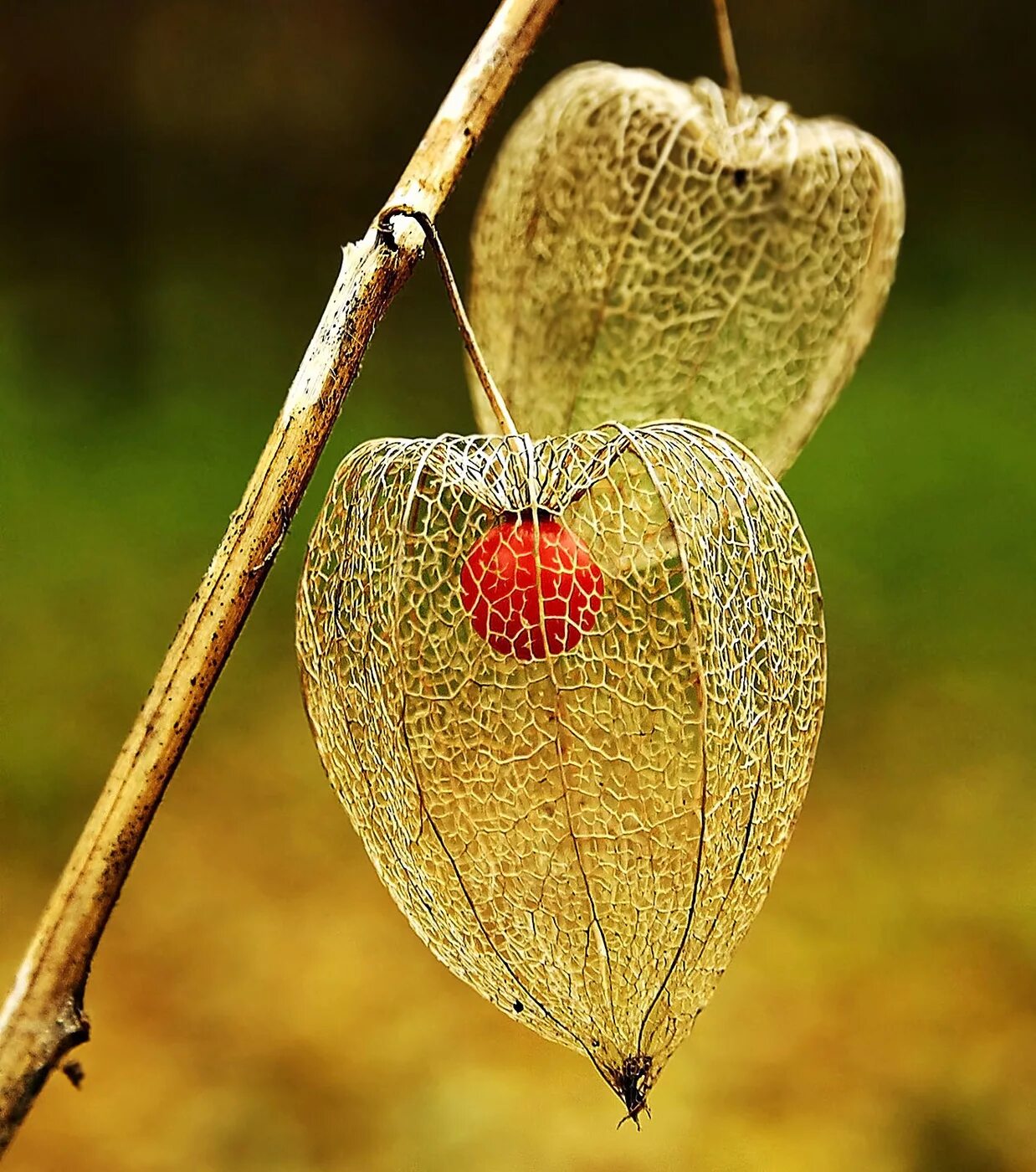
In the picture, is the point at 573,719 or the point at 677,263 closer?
the point at 573,719

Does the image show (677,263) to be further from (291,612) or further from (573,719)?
(291,612)

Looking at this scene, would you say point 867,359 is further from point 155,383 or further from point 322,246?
point 155,383

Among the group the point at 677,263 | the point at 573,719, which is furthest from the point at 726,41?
the point at 573,719

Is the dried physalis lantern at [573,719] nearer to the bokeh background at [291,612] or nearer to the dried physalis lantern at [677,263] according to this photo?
the dried physalis lantern at [677,263]

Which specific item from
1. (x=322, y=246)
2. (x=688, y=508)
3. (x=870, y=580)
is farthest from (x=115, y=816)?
(x=322, y=246)

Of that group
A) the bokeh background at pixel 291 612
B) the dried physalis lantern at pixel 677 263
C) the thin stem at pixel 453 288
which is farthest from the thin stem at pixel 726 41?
the bokeh background at pixel 291 612
